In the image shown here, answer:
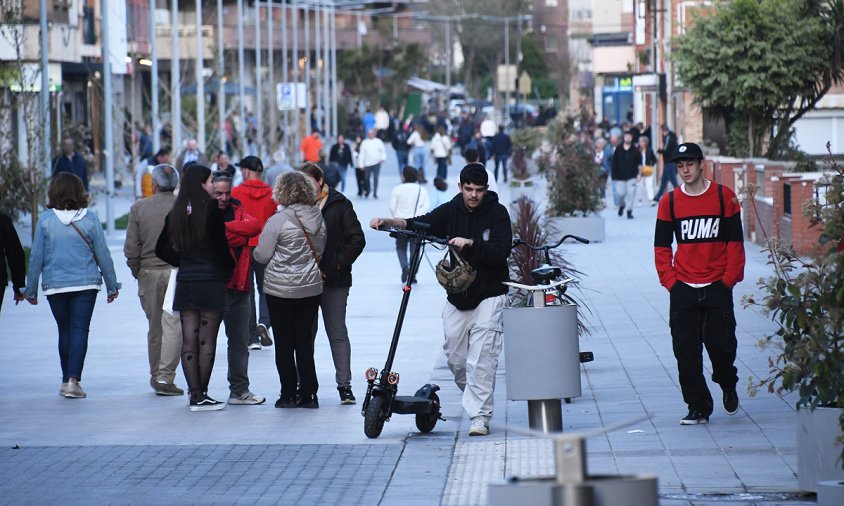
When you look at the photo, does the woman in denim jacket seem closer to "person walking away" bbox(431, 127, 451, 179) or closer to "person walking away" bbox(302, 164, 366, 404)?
"person walking away" bbox(302, 164, 366, 404)

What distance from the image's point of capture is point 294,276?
11219 mm

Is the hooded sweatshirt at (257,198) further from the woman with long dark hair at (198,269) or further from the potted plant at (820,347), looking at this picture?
the potted plant at (820,347)

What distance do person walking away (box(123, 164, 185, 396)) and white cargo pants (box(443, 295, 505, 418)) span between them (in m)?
2.95

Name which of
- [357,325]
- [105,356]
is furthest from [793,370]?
[357,325]

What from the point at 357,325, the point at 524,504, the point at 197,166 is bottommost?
the point at 357,325

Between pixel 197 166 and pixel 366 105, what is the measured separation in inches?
3748

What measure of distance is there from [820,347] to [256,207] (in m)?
7.48

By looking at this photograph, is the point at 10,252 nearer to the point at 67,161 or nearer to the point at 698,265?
the point at 698,265

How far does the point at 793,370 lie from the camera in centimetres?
772

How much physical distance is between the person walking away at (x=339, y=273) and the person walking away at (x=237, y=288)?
56 cm

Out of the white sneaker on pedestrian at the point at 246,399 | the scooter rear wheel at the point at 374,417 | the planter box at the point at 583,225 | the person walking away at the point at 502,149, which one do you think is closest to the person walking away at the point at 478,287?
the scooter rear wheel at the point at 374,417

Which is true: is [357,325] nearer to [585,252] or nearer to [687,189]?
[687,189]

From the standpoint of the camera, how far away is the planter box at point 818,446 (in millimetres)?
7496

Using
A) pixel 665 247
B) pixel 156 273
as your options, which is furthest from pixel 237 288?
pixel 665 247
